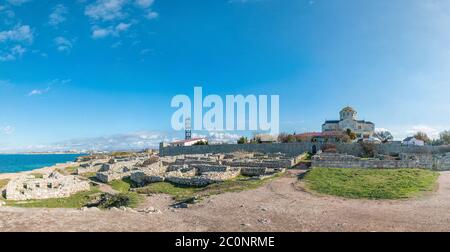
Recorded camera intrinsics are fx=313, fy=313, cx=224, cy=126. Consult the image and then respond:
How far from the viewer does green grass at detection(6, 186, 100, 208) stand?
19.6m

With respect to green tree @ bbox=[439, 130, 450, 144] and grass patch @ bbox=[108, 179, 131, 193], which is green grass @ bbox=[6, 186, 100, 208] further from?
green tree @ bbox=[439, 130, 450, 144]

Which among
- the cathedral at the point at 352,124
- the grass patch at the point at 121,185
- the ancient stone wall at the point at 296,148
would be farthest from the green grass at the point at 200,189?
the cathedral at the point at 352,124

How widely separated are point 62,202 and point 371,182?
21069 millimetres

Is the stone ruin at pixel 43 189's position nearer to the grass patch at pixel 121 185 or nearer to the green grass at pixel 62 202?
the green grass at pixel 62 202

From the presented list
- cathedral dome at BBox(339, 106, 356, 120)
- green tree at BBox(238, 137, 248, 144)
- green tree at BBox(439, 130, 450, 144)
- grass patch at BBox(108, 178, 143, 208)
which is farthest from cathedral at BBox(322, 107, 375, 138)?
grass patch at BBox(108, 178, 143, 208)

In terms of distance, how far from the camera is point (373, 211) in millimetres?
14203

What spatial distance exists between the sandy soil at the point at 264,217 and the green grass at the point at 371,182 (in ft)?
3.79

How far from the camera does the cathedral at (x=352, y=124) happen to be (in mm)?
68688

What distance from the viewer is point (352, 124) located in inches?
2712

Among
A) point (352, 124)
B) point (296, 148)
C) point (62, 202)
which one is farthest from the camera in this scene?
point (352, 124)

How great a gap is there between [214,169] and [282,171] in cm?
666

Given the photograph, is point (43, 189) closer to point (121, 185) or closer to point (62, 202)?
point (62, 202)

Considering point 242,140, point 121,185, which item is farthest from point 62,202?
point 242,140
